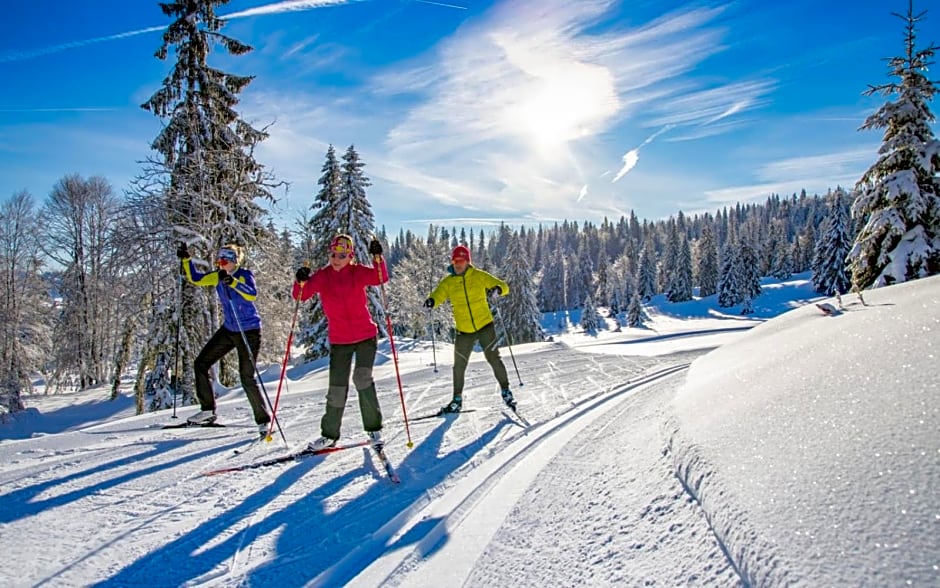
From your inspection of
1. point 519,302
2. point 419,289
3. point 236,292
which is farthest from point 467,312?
point 419,289

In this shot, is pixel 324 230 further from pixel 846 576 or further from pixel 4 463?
pixel 846 576

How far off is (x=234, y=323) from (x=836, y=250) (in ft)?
203

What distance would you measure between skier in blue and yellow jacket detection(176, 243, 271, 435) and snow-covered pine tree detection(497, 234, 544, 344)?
38.2 meters

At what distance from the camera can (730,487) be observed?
2.30 meters

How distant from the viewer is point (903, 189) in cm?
1602

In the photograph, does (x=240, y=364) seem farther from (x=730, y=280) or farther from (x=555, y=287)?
(x=555, y=287)

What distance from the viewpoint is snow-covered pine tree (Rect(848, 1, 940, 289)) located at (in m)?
15.7

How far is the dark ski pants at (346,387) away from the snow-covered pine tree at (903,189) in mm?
18968

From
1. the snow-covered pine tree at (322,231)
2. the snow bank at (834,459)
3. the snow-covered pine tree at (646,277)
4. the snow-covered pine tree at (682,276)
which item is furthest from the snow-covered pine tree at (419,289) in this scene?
the snow-covered pine tree at (646,277)

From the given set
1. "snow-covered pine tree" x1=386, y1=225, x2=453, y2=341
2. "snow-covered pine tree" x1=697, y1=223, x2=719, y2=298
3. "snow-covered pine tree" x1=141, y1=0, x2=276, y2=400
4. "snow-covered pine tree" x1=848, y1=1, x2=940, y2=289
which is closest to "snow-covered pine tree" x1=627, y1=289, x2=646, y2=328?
"snow-covered pine tree" x1=697, y1=223, x2=719, y2=298

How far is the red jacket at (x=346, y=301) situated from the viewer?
4.77m

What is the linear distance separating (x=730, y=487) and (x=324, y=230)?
24.6 metres

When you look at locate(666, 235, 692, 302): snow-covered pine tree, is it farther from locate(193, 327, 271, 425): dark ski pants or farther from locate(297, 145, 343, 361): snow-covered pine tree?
locate(193, 327, 271, 425): dark ski pants

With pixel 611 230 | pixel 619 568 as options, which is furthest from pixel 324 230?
Result: pixel 611 230
